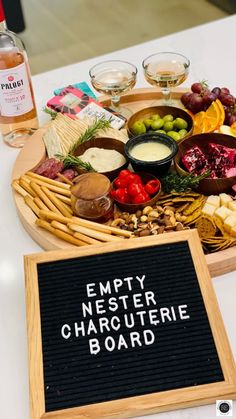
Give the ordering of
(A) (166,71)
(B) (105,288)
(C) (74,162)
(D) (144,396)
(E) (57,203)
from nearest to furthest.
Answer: (D) (144,396)
(B) (105,288)
(E) (57,203)
(C) (74,162)
(A) (166,71)

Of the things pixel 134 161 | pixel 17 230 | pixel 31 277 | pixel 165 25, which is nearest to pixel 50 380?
pixel 31 277

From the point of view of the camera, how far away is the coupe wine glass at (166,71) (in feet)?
5.20

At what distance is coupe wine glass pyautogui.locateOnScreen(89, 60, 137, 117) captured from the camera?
1601 millimetres

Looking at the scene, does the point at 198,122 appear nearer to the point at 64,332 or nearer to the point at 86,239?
the point at 86,239

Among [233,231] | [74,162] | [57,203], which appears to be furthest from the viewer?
[74,162]

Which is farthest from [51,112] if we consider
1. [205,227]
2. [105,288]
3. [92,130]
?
[105,288]

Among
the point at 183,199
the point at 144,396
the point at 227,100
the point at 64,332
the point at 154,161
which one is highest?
the point at 227,100

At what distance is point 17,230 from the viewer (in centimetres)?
130

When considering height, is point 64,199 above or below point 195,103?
below

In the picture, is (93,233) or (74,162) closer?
(93,233)

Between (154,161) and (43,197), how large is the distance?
28 centimetres

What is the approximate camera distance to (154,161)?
4.33 ft

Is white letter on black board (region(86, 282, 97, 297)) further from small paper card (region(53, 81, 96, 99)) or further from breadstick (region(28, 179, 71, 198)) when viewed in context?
small paper card (region(53, 81, 96, 99))

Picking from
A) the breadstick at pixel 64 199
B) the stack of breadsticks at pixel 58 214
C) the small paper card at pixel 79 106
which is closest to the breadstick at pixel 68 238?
the stack of breadsticks at pixel 58 214
